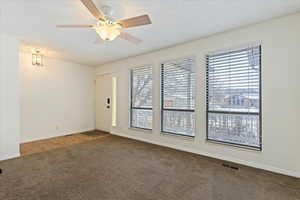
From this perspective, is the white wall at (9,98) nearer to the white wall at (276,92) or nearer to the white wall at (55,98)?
the white wall at (55,98)

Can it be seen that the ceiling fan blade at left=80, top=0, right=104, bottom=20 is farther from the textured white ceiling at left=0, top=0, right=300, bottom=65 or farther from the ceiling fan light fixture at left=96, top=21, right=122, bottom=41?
the textured white ceiling at left=0, top=0, right=300, bottom=65

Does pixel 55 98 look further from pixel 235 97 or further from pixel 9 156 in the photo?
pixel 235 97

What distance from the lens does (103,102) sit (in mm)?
5449

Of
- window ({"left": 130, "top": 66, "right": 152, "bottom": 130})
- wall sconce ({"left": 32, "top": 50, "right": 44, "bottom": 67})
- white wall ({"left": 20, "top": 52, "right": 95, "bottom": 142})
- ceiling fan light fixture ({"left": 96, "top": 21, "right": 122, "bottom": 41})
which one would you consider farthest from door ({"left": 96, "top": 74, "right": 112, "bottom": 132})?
ceiling fan light fixture ({"left": 96, "top": 21, "right": 122, "bottom": 41})

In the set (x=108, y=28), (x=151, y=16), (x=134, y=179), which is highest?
(x=151, y=16)

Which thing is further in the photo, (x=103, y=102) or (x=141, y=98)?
(x=103, y=102)

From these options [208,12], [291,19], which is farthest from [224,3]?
[291,19]

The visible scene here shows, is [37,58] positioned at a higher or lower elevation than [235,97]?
higher

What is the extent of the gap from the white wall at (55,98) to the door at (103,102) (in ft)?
0.74

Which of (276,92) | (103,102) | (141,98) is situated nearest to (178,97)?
(141,98)

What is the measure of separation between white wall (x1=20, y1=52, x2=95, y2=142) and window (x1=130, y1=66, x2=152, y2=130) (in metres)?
1.94

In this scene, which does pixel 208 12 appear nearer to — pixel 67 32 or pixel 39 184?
pixel 67 32

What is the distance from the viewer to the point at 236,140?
112 inches

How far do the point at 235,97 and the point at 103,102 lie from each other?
13.6ft
